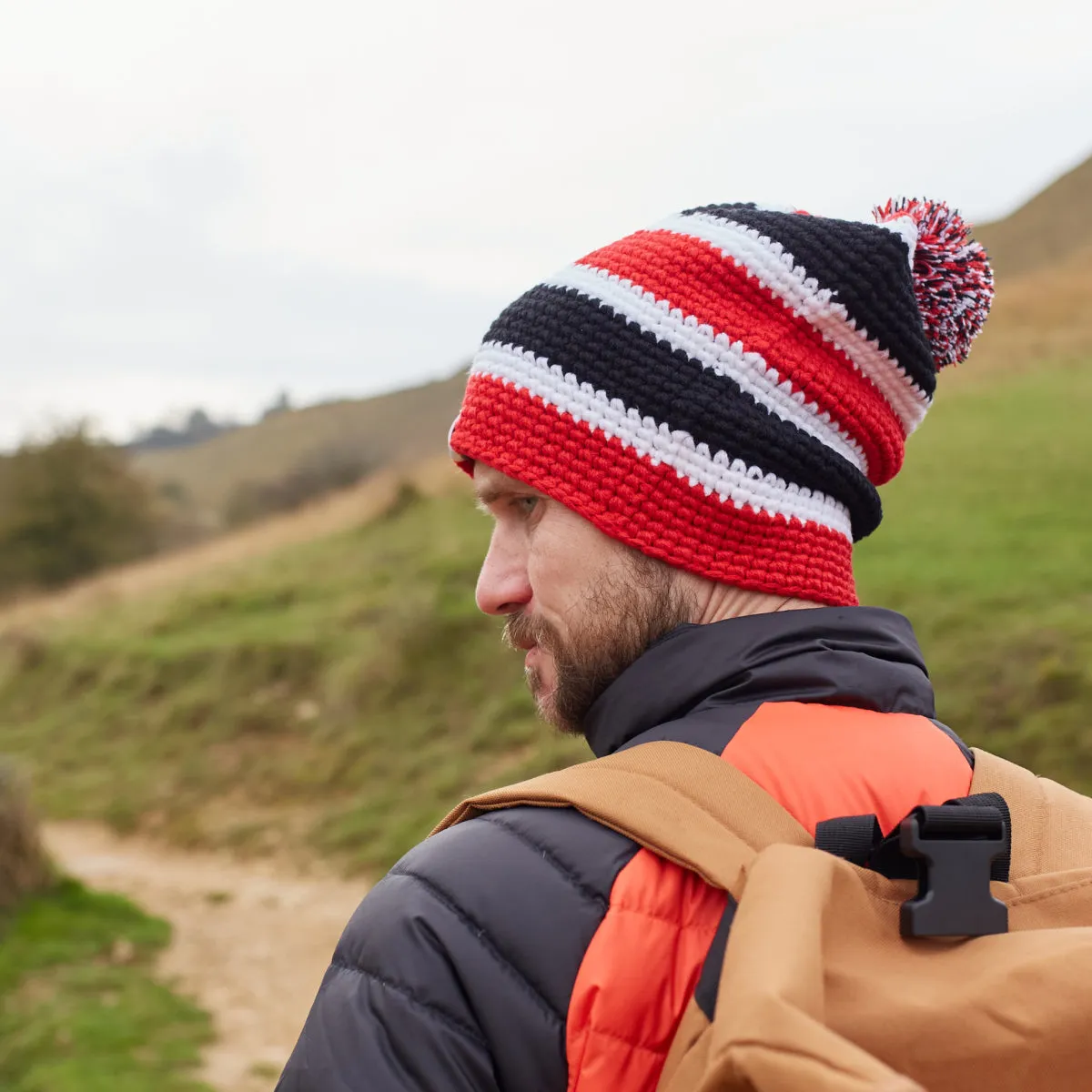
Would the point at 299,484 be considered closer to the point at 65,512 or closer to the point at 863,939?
the point at 65,512

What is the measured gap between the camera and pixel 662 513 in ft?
5.16

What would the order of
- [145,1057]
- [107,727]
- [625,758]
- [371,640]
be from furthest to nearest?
[107,727]
[371,640]
[145,1057]
[625,758]

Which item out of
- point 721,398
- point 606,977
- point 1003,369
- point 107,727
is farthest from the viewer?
point 1003,369

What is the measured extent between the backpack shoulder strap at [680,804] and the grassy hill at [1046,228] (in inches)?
1387

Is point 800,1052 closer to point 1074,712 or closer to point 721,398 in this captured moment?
point 721,398

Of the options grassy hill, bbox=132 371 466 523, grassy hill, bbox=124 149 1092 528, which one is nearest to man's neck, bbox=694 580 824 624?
grassy hill, bbox=124 149 1092 528

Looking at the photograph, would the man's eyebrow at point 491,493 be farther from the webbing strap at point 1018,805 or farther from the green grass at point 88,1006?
the green grass at point 88,1006

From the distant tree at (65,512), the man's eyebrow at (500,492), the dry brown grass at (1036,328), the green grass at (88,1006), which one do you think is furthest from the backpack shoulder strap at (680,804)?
the distant tree at (65,512)

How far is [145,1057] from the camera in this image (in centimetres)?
528

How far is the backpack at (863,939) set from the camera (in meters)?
0.91

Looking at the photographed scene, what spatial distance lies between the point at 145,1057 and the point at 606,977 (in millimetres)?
5025

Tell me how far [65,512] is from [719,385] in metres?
32.1

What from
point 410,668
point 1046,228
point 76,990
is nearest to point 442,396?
point 1046,228

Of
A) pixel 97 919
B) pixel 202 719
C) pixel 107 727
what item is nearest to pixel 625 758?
pixel 97 919
